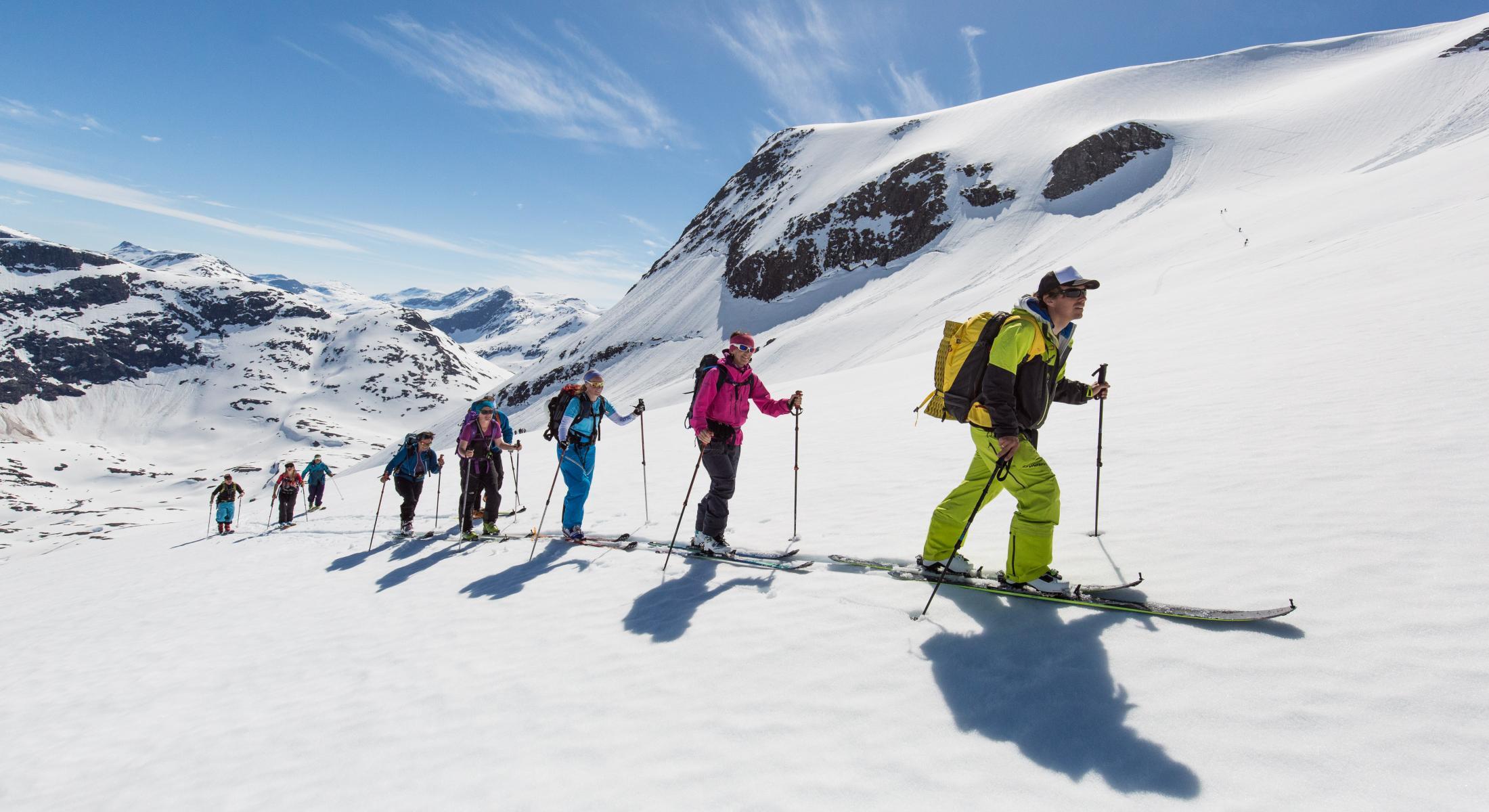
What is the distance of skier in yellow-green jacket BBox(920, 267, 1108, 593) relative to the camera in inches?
169

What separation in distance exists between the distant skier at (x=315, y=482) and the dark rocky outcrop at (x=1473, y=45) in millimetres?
95015

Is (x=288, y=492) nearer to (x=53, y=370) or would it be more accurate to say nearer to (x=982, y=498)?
(x=982, y=498)

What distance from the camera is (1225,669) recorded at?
356 cm

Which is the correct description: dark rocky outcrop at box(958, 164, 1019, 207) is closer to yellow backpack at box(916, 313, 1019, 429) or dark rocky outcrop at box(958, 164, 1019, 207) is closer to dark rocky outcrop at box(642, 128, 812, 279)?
dark rocky outcrop at box(642, 128, 812, 279)

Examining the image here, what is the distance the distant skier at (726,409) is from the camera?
21.7 ft

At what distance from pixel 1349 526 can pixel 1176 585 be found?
1.47 metres

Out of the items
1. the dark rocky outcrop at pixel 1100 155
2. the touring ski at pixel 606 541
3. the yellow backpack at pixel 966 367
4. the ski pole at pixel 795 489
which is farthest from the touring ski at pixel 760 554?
the dark rocky outcrop at pixel 1100 155

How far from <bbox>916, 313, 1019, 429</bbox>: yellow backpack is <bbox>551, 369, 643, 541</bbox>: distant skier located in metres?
4.84

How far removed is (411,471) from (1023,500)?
11.1m

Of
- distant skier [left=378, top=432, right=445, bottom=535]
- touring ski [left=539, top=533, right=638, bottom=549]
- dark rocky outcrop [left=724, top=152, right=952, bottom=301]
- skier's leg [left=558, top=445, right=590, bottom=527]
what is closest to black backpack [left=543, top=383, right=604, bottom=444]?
skier's leg [left=558, top=445, right=590, bottom=527]

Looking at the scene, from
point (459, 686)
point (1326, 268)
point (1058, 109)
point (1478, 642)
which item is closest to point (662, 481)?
point (459, 686)

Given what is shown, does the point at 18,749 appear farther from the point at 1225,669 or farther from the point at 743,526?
the point at 1225,669

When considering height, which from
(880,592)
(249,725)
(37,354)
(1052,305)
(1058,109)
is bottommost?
(249,725)

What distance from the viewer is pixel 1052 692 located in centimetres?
367
